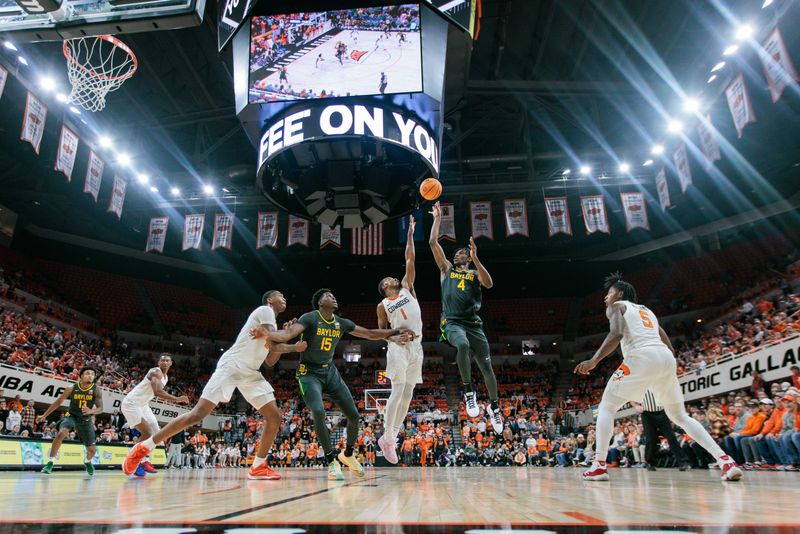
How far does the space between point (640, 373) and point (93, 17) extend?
6337mm

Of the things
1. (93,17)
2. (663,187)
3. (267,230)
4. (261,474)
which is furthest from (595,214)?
Result: (93,17)

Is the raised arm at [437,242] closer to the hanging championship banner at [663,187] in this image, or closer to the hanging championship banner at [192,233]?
the hanging championship banner at [663,187]

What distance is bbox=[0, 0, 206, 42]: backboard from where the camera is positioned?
5.24 m

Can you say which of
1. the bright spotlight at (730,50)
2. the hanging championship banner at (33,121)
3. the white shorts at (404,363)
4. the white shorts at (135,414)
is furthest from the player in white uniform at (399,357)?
the bright spotlight at (730,50)

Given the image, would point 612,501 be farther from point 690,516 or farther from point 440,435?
→ point 440,435

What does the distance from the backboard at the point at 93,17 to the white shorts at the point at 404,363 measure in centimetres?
430

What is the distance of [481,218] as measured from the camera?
68.0 feet

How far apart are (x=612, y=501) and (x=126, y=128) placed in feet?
68.5

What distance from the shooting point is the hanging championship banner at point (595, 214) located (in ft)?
65.7

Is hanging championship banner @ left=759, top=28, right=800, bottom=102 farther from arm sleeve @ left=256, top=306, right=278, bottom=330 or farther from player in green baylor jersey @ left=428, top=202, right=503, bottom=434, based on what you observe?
arm sleeve @ left=256, top=306, right=278, bottom=330

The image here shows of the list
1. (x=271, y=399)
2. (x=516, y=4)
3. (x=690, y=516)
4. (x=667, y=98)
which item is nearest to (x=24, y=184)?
(x=516, y=4)

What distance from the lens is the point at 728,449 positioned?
10922 mm

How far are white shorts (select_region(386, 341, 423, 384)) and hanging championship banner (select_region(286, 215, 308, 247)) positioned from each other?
15072 millimetres

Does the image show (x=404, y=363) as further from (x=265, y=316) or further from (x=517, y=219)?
(x=517, y=219)
